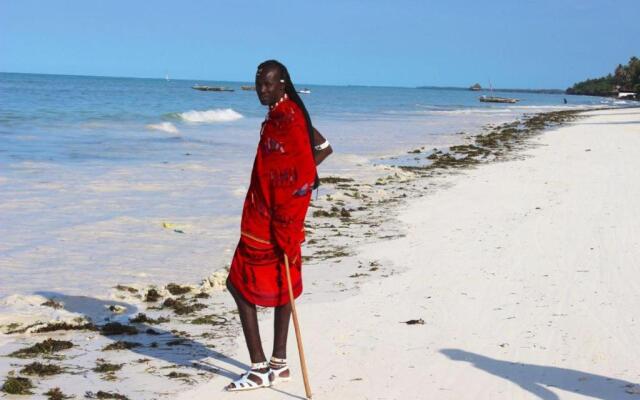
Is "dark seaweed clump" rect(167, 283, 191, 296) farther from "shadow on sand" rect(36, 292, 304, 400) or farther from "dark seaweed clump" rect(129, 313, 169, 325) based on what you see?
"dark seaweed clump" rect(129, 313, 169, 325)

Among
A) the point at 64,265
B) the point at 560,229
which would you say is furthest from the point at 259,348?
the point at 560,229

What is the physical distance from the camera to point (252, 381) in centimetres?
409

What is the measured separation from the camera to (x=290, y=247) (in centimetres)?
385

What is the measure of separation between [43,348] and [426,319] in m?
2.52

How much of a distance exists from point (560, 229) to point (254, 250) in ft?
17.6

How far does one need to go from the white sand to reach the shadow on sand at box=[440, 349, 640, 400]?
10 millimetres

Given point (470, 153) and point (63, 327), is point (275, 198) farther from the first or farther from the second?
point (470, 153)

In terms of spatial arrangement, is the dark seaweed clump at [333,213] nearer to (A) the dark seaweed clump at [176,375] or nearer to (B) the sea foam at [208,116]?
(A) the dark seaweed clump at [176,375]

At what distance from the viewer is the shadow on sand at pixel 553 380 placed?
12.8 feet

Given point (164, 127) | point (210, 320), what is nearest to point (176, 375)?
point (210, 320)

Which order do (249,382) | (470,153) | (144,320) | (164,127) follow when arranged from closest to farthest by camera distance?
(249,382)
(144,320)
(470,153)
(164,127)

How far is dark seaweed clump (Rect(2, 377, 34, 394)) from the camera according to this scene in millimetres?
3965

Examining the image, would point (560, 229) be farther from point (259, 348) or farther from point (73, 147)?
point (73, 147)

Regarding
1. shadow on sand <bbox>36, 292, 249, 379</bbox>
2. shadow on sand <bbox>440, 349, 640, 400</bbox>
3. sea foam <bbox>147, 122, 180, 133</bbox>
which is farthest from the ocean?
sea foam <bbox>147, 122, 180, 133</bbox>
